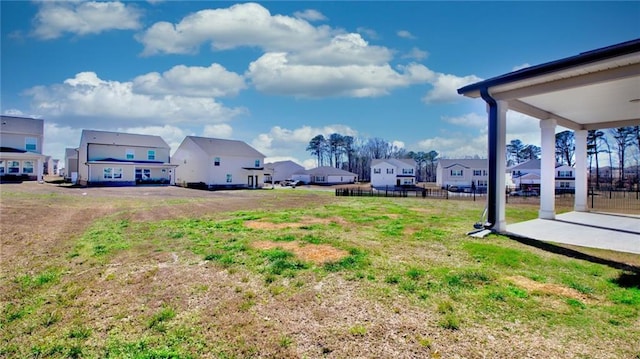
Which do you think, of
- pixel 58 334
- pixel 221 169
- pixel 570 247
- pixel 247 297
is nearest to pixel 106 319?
pixel 58 334

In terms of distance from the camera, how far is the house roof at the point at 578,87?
711cm

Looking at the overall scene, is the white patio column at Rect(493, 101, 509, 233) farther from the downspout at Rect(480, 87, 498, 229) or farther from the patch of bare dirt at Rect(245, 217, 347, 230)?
the patch of bare dirt at Rect(245, 217, 347, 230)

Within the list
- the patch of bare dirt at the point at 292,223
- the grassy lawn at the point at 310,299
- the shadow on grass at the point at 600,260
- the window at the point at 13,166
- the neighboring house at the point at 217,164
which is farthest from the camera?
the neighboring house at the point at 217,164

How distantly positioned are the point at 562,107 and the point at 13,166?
4468cm

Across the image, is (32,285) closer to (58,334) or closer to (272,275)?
(58,334)

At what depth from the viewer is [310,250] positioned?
7.55 m

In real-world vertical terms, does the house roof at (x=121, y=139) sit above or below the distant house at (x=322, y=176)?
above

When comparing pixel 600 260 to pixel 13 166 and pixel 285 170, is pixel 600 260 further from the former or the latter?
pixel 285 170

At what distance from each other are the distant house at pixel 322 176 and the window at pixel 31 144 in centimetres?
4241

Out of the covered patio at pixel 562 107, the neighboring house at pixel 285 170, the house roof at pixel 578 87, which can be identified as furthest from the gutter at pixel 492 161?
the neighboring house at pixel 285 170

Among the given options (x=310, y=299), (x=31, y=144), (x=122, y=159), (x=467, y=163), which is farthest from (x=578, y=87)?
(x=467, y=163)

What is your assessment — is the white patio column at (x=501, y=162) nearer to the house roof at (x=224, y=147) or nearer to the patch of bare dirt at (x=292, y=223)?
the patch of bare dirt at (x=292, y=223)

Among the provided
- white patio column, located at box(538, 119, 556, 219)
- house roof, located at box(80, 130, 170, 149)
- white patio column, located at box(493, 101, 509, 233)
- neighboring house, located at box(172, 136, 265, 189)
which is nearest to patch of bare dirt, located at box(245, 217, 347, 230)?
white patio column, located at box(493, 101, 509, 233)

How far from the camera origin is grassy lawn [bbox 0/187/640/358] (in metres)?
3.58
